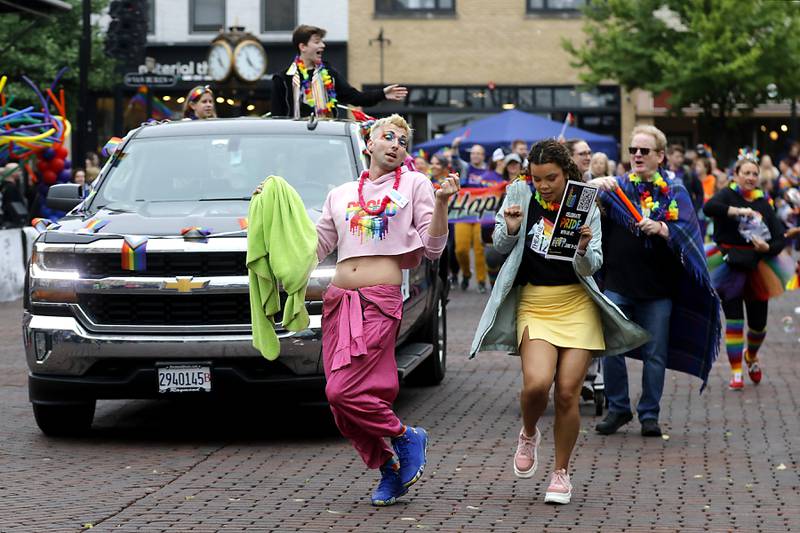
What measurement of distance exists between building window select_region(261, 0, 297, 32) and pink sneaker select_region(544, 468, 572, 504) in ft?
120

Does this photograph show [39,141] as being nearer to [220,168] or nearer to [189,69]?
[220,168]

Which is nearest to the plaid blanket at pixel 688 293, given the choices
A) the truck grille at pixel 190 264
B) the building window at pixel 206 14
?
the truck grille at pixel 190 264

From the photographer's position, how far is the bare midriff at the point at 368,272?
7.59m

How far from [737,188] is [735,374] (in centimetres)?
151

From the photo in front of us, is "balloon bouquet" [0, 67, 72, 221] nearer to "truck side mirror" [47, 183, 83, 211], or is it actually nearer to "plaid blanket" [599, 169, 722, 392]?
"truck side mirror" [47, 183, 83, 211]

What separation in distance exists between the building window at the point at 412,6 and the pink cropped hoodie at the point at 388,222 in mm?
35971

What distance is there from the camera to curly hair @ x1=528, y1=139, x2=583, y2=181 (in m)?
7.80

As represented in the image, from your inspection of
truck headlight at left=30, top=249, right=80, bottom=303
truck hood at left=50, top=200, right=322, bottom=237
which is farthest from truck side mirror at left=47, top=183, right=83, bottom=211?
truck headlight at left=30, top=249, right=80, bottom=303

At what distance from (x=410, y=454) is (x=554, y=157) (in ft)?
5.45

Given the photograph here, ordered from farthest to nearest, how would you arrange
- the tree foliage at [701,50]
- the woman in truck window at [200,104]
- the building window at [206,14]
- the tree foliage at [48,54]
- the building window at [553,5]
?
the building window at [206,14] < the building window at [553,5] < the tree foliage at [48,54] < the tree foliage at [701,50] < the woman in truck window at [200,104]

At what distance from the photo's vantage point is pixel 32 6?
69.9ft

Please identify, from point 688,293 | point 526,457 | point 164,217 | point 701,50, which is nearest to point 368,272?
point 526,457

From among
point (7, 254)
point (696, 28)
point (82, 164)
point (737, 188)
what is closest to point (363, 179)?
point (737, 188)

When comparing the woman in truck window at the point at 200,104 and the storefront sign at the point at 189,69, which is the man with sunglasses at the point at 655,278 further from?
the storefront sign at the point at 189,69
